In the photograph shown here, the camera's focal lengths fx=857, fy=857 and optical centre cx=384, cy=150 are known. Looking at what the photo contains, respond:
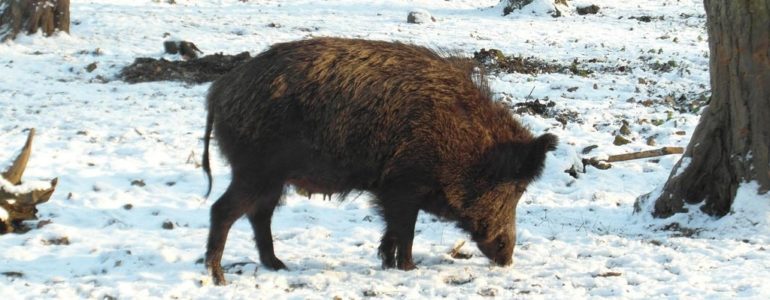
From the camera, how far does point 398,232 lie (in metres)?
5.97

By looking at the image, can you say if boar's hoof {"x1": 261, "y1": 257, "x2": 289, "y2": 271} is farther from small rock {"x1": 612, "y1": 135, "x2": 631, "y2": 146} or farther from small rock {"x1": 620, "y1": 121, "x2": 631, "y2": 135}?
small rock {"x1": 620, "y1": 121, "x2": 631, "y2": 135}

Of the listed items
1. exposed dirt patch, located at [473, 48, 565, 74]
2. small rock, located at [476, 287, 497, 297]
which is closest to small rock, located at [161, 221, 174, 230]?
small rock, located at [476, 287, 497, 297]

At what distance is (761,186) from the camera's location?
6.80 meters

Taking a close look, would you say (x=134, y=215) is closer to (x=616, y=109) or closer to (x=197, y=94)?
(x=197, y=94)

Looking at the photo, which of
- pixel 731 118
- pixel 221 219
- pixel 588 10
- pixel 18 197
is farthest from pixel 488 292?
pixel 588 10

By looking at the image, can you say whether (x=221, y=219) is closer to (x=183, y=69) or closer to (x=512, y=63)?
(x=183, y=69)

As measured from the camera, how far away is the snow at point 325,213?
5641mm

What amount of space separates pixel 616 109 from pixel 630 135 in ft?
4.52

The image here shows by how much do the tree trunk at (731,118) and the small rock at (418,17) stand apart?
13.4 metres

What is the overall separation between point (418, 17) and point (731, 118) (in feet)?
45.4

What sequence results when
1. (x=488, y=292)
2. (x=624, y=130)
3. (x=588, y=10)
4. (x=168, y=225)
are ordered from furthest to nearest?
1. (x=588, y=10)
2. (x=624, y=130)
3. (x=168, y=225)
4. (x=488, y=292)

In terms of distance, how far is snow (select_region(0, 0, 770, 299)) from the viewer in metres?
5.64

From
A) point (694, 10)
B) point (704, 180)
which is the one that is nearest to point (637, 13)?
point (694, 10)

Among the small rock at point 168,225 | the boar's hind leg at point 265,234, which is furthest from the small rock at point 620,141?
the small rock at point 168,225
